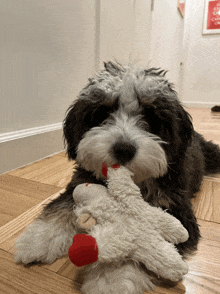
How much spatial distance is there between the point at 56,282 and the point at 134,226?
30 cm

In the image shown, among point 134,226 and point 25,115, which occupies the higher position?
point 25,115

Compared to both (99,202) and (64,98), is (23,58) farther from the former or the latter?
(99,202)

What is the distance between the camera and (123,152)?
72cm

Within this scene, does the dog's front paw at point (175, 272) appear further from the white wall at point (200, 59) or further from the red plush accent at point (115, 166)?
the white wall at point (200, 59)

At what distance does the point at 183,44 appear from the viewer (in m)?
5.80

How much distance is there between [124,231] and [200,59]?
21.6 feet

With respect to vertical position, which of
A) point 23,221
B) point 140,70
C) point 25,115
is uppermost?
point 140,70

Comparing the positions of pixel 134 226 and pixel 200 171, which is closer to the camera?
pixel 134 226

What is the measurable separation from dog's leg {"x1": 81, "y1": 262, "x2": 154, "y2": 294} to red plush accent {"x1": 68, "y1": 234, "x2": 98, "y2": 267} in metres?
0.11

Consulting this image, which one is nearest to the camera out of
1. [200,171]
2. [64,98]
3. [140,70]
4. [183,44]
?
[140,70]

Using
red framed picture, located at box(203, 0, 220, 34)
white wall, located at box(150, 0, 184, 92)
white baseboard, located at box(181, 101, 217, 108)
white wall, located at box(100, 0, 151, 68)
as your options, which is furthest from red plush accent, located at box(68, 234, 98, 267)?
red framed picture, located at box(203, 0, 220, 34)

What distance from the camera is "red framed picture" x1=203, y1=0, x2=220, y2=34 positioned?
596 centimetres

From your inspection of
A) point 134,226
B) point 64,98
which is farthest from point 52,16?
point 134,226

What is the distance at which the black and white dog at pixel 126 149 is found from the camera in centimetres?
73
